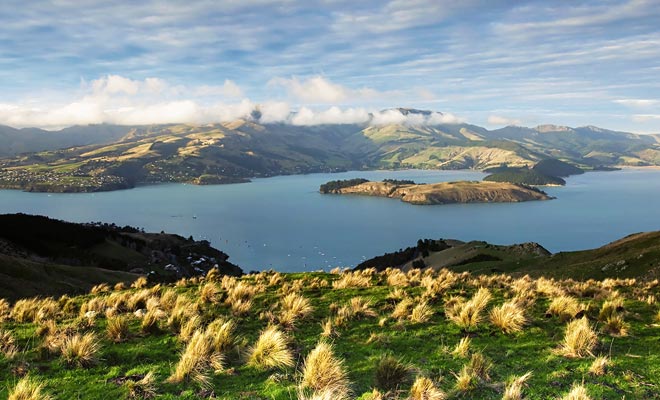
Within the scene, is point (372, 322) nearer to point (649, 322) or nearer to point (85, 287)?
point (649, 322)

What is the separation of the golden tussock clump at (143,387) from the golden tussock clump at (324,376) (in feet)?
8.70

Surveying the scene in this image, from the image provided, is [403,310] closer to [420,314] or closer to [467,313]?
[420,314]

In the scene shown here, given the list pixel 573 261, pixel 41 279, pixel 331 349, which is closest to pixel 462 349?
pixel 331 349

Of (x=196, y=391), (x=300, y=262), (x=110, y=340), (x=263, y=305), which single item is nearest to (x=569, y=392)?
(x=196, y=391)

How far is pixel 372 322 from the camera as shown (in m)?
11.7

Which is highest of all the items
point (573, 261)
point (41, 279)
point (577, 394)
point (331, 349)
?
point (577, 394)

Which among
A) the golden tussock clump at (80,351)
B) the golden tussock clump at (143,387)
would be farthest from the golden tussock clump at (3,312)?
the golden tussock clump at (143,387)

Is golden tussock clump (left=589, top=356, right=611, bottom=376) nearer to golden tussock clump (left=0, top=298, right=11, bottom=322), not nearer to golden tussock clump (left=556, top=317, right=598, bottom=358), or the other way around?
golden tussock clump (left=556, top=317, right=598, bottom=358)

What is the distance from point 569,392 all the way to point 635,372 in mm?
2148

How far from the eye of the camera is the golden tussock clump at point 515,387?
7.09m

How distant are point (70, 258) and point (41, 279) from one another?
3210 centimetres

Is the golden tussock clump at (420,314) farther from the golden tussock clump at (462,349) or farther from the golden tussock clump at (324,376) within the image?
the golden tussock clump at (324,376)

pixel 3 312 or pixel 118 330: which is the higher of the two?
pixel 118 330

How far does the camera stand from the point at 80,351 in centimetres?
870
